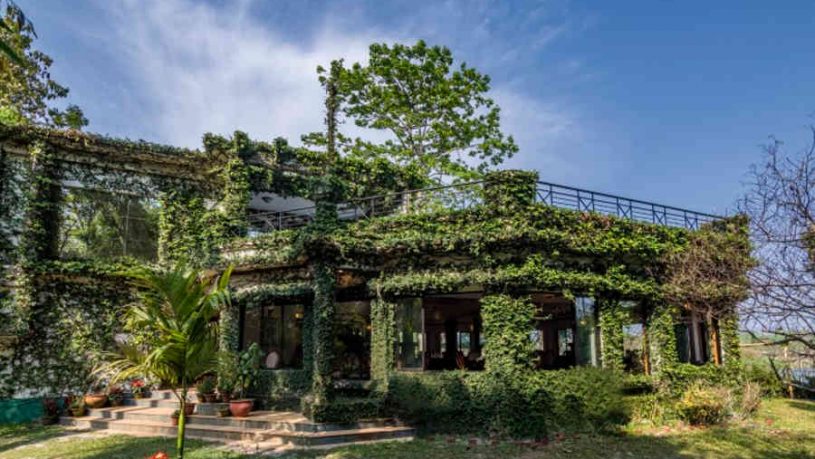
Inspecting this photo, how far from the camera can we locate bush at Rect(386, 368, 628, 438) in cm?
1236

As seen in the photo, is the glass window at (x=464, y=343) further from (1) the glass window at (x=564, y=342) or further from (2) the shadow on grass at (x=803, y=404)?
(2) the shadow on grass at (x=803, y=404)

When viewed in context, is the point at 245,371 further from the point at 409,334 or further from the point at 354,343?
the point at 409,334

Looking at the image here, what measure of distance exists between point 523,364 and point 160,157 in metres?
12.5

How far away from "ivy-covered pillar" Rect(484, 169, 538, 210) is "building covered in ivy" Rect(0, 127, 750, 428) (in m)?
0.05

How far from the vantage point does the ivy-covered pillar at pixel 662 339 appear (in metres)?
14.8

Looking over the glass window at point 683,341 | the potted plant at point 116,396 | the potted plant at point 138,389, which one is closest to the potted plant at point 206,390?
the potted plant at point 138,389

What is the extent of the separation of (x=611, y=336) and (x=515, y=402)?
332 cm

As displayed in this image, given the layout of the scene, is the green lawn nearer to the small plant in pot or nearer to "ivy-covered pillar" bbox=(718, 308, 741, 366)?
the small plant in pot

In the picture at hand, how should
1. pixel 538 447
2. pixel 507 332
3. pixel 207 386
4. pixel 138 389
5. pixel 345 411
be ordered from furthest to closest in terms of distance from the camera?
pixel 138 389
pixel 207 386
pixel 507 332
pixel 345 411
pixel 538 447

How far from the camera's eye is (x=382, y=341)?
1400 cm

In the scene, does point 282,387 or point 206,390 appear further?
point 282,387

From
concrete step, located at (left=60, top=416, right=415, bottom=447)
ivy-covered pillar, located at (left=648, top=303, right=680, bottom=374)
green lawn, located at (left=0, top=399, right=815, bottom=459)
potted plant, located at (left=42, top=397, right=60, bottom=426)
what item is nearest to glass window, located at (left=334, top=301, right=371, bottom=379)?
concrete step, located at (left=60, top=416, right=415, bottom=447)

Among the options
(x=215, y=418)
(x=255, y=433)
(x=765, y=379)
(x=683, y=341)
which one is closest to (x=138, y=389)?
(x=215, y=418)

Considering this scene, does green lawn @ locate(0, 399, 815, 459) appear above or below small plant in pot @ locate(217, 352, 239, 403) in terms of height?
below
